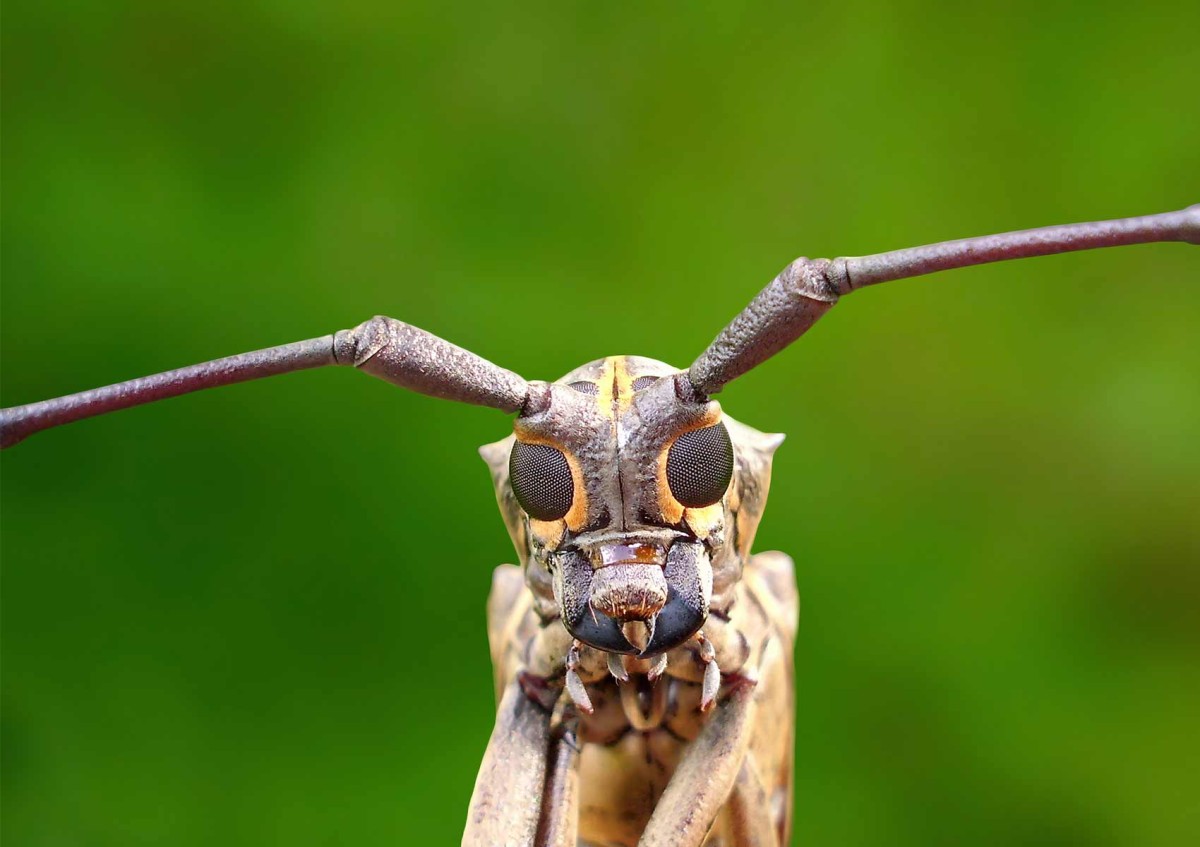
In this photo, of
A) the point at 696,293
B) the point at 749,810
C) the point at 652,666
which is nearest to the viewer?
the point at 652,666

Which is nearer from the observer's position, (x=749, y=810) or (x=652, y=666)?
(x=652, y=666)

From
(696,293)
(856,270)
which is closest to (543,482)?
(856,270)

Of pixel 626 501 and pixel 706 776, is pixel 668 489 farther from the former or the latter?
pixel 706 776

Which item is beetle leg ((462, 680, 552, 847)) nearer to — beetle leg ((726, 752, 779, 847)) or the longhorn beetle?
the longhorn beetle

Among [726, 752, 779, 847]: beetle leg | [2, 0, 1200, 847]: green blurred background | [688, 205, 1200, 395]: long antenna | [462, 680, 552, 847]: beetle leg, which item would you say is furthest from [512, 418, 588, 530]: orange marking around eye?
[2, 0, 1200, 847]: green blurred background

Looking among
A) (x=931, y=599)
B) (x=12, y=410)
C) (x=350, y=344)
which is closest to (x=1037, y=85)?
(x=931, y=599)

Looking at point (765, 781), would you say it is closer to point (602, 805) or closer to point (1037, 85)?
point (602, 805)

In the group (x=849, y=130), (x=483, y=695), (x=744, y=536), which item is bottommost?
(x=483, y=695)
